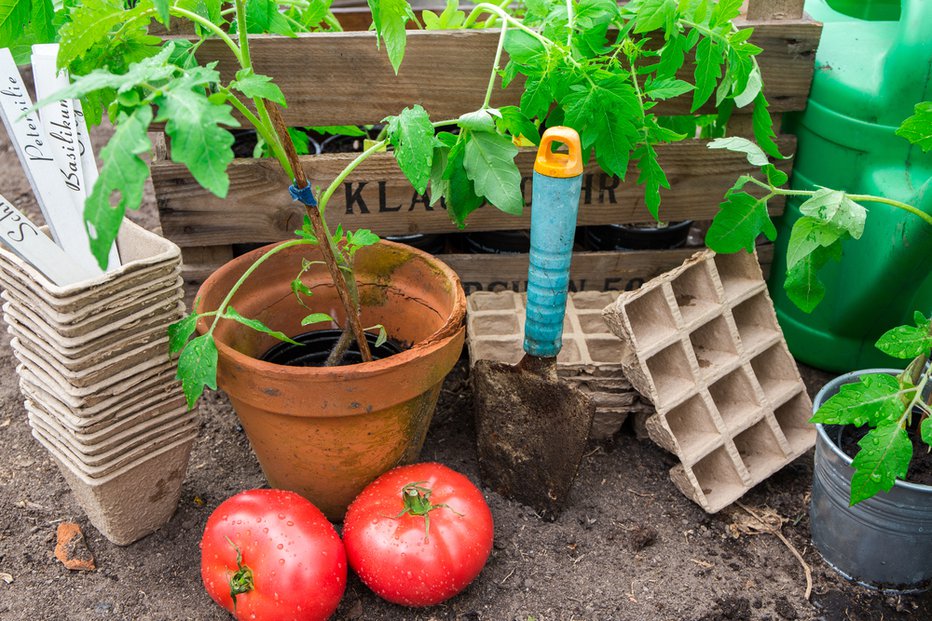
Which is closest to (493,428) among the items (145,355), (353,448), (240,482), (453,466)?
(453,466)

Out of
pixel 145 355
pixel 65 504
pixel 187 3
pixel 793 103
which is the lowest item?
pixel 65 504

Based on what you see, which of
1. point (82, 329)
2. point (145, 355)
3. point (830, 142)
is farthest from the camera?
point (830, 142)

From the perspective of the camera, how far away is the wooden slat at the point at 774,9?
211cm

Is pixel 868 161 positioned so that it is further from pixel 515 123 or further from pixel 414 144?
pixel 414 144

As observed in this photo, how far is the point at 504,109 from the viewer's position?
5.65 ft

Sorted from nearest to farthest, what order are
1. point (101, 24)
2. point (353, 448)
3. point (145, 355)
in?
point (101, 24)
point (145, 355)
point (353, 448)

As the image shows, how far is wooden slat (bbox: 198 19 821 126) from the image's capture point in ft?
6.45

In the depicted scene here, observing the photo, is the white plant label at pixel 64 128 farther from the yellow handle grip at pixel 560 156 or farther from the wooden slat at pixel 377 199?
the yellow handle grip at pixel 560 156

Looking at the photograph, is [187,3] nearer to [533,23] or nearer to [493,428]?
[533,23]

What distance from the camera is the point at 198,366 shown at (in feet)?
5.07

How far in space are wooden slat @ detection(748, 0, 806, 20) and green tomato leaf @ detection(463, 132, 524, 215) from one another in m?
0.95

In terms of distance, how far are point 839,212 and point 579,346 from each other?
0.72 meters

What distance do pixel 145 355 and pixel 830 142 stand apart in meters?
1.78

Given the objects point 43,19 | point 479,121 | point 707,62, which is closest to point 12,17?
point 43,19
